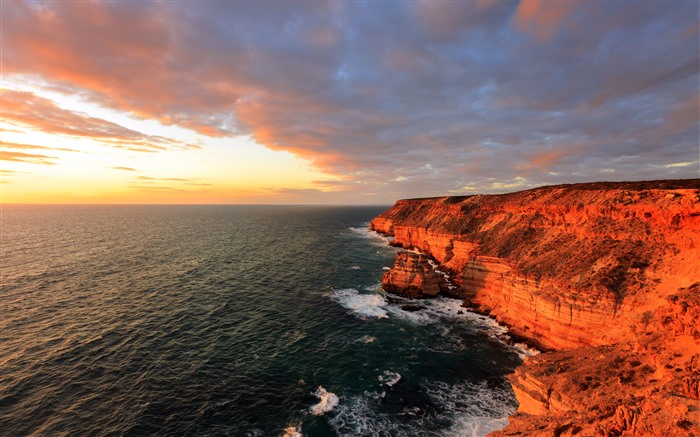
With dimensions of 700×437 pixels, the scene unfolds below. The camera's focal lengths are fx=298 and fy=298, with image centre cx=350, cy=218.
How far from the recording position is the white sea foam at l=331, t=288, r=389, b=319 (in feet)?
150

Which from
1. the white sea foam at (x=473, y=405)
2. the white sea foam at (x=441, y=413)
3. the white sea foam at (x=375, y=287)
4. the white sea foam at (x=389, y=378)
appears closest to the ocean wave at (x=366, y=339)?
the white sea foam at (x=389, y=378)

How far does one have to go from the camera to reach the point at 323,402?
1034 inches

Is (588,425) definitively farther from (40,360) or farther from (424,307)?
(40,360)

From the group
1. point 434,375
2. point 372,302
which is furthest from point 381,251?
point 434,375

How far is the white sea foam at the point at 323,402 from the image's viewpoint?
2523cm

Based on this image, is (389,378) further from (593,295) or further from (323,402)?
(593,295)

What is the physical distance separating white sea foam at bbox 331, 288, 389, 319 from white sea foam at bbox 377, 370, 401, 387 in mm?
13651

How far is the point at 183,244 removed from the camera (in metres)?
104

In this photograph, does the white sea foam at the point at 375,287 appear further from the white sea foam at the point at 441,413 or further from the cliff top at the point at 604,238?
the white sea foam at the point at 441,413

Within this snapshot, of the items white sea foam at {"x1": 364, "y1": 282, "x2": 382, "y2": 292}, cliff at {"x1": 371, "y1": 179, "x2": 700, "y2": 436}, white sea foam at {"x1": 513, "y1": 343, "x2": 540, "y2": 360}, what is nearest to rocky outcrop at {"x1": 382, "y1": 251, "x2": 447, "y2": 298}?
cliff at {"x1": 371, "y1": 179, "x2": 700, "y2": 436}

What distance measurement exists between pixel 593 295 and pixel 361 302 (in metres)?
30.9

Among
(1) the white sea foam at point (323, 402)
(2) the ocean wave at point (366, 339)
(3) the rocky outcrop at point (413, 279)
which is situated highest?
(3) the rocky outcrop at point (413, 279)

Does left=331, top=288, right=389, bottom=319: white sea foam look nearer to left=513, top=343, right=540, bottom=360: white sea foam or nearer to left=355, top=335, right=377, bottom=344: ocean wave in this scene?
left=355, top=335, right=377, bottom=344: ocean wave

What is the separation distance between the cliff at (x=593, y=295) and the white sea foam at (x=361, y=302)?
15.5 ft
